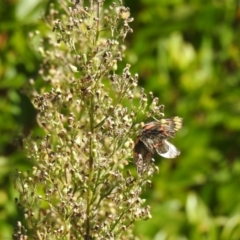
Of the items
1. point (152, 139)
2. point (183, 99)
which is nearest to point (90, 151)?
point (152, 139)

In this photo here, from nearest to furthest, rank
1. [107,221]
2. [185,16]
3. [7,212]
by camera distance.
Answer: [107,221]
[7,212]
[185,16]

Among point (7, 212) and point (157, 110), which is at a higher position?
point (7, 212)

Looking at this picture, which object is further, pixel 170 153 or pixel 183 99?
pixel 183 99

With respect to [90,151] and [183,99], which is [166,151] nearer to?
[90,151]

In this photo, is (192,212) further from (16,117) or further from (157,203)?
(16,117)

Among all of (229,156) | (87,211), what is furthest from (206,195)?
(87,211)

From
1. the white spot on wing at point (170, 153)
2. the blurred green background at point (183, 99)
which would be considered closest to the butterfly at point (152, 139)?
the white spot on wing at point (170, 153)
